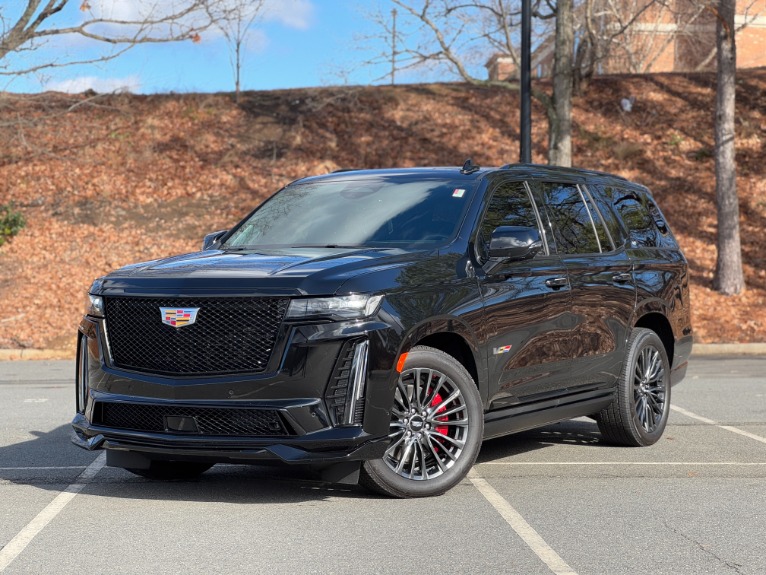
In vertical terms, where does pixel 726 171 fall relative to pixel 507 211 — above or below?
above

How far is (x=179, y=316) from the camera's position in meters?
6.29

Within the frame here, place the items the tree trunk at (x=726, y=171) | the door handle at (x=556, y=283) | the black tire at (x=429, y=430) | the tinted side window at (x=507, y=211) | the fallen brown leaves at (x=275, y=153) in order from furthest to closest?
the fallen brown leaves at (x=275, y=153) → the tree trunk at (x=726, y=171) → the door handle at (x=556, y=283) → the tinted side window at (x=507, y=211) → the black tire at (x=429, y=430)

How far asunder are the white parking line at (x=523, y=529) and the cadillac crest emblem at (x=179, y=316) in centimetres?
201

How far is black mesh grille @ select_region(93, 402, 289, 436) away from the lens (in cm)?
614

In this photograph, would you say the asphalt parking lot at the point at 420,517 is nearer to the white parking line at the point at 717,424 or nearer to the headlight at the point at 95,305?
the white parking line at the point at 717,424

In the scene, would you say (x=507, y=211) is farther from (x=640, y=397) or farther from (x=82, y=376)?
(x=82, y=376)

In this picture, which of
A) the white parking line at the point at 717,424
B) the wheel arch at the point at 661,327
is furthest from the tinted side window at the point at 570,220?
the white parking line at the point at 717,424

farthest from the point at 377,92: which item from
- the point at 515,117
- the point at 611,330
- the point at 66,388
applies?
the point at 611,330

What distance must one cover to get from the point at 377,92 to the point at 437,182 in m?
25.0

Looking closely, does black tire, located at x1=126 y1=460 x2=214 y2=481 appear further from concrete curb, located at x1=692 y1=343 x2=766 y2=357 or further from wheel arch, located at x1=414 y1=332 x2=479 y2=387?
concrete curb, located at x1=692 y1=343 x2=766 y2=357

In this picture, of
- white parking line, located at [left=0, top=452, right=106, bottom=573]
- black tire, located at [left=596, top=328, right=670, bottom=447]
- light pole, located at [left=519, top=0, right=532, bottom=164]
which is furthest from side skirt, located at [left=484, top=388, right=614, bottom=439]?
light pole, located at [left=519, top=0, right=532, bottom=164]

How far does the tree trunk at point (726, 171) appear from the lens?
20922mm

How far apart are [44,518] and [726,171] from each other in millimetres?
17711

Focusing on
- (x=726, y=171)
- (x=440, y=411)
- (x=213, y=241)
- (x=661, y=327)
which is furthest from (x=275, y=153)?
(x=440, y=411)
